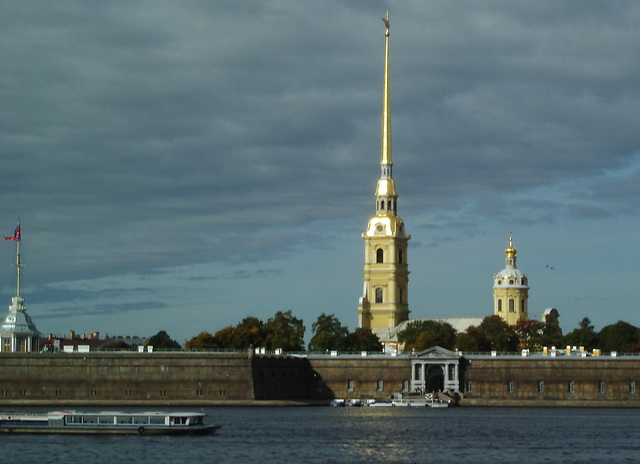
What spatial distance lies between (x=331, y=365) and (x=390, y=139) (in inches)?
2369

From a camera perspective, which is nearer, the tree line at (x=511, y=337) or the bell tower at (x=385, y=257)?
the tree line at (x=511, y=337)

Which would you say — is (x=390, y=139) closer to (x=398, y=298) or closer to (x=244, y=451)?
(x=398, y=298)

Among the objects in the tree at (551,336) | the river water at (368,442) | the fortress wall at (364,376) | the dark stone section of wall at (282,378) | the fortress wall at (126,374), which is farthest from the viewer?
the tree at (551,336)

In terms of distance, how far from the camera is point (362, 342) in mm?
165875

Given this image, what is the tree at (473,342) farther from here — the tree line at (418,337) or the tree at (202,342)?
the tree at (202,342)

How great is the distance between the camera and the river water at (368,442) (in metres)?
79.6

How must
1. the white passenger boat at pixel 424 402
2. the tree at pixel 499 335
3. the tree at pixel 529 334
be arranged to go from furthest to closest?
the tree at pixel 529 334 → the tree at pixel 499 335 → the white passenger boat at pixel 424 402

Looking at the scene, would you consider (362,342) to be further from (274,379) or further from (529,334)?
(274,379)

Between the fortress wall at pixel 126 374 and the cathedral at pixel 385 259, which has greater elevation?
the cathedral at pixel 385 259

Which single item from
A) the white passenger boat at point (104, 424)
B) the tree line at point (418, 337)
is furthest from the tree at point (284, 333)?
the white passenger boat at point (104, 424)

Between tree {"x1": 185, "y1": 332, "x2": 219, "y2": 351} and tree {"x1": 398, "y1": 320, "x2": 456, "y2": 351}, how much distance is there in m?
22.5

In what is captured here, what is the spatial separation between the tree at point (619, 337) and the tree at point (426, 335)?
17.7 metres

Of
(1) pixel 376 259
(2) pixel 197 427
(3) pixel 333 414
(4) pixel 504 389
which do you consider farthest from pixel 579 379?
(1) pixel 376 259

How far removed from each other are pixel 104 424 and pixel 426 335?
7608cm
